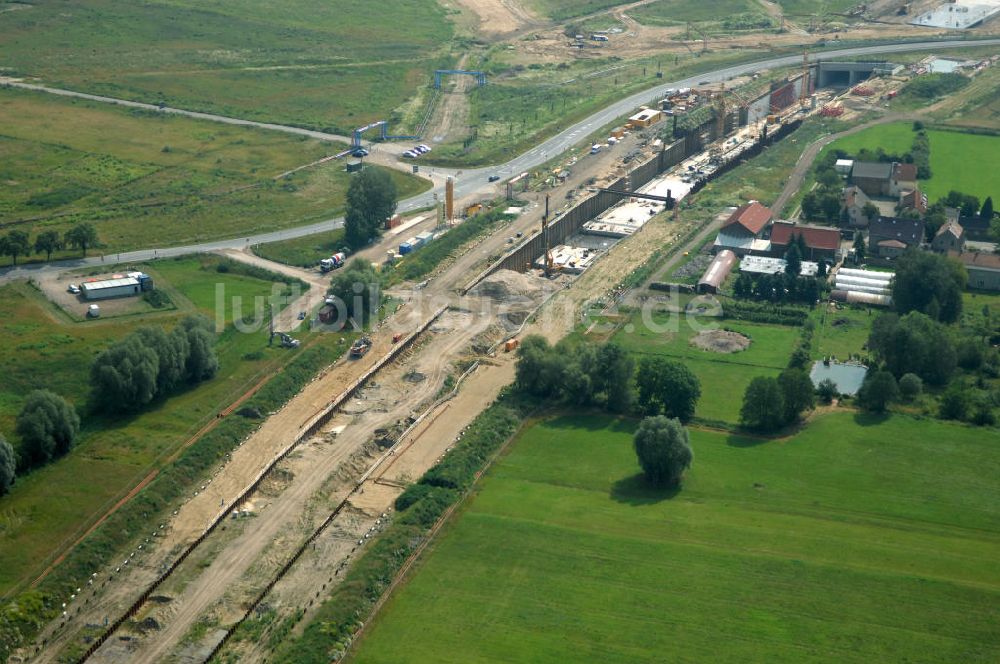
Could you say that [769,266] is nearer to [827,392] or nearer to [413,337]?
[827,392]

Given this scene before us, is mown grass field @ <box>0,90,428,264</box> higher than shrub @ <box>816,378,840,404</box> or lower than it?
higher

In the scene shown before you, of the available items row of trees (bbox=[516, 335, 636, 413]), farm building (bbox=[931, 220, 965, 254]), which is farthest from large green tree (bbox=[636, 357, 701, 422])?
farm building (bbox=[931, 220, 965, 254])

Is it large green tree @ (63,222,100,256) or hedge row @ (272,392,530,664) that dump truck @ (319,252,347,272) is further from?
hedge row @ (272,392,530,664)

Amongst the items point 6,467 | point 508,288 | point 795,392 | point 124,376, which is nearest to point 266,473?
point 124,376

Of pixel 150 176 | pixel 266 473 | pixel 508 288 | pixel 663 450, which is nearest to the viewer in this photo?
pixel 663 450

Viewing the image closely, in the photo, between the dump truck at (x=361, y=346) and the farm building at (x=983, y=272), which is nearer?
the dump truck at (x=361, y=346)

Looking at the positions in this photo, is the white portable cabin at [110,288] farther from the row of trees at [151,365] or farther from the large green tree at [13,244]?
the row of trees at [151,365]

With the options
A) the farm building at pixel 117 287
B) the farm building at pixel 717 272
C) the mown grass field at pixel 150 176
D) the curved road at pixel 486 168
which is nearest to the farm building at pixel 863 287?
the farm building at pixel 717 272
